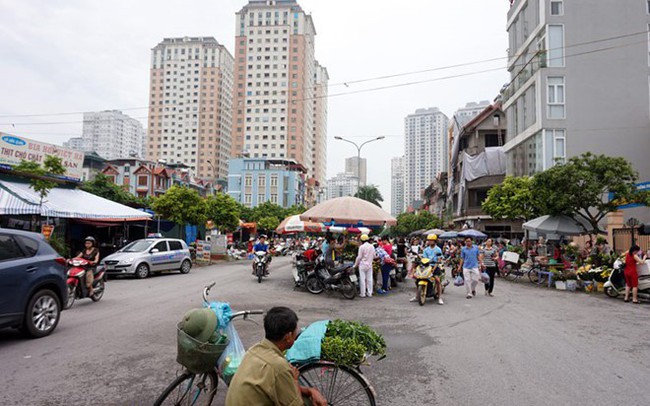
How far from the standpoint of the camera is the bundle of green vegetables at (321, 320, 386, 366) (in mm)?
3432

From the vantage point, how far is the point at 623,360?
6348mm

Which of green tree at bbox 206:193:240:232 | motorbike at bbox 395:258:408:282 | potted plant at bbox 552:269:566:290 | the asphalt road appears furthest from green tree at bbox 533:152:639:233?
green tree at bbox 206:193:240:232

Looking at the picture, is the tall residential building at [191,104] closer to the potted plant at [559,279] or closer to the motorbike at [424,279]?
A: the potted plant at [559,279]

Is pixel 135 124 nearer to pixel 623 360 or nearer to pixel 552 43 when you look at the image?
pixel 552 43

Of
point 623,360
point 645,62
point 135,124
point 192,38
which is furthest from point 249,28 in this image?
point 623,360

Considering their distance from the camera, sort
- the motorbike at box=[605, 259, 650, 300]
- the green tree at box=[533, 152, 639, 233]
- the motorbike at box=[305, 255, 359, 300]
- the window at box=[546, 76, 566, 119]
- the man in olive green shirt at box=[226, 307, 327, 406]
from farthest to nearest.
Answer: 1. the window at box=[546, 76, 566, 119]
2. the green tree at box=[533, 152, 639, 233]
3. the motorbike at box=[605, 259, 650, 300]
4. the motorbike at box=[305, 255, 359, 300]
5. the man in olive green shirt at box=[226, 307, 327, 406]

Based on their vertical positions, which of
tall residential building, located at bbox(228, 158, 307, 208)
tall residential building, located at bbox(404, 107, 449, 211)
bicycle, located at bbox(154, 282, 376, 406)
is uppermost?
tall residential building, located at bbox(404, 107, 449, 211)

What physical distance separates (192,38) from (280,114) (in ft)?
185

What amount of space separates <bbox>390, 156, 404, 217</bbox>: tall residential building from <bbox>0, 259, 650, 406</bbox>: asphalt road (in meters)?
158

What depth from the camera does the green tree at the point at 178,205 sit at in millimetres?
26812

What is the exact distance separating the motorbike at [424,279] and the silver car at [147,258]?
448 inches

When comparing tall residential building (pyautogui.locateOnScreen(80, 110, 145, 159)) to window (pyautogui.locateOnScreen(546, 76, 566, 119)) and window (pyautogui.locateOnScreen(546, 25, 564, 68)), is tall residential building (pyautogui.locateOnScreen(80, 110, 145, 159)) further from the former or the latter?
window (pyautogui.locateOnScreen(546, 76, 566, 119))

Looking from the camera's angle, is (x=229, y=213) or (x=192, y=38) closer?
(x=229, y=213)

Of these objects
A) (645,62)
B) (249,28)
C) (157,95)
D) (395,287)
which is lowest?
(395,287)
